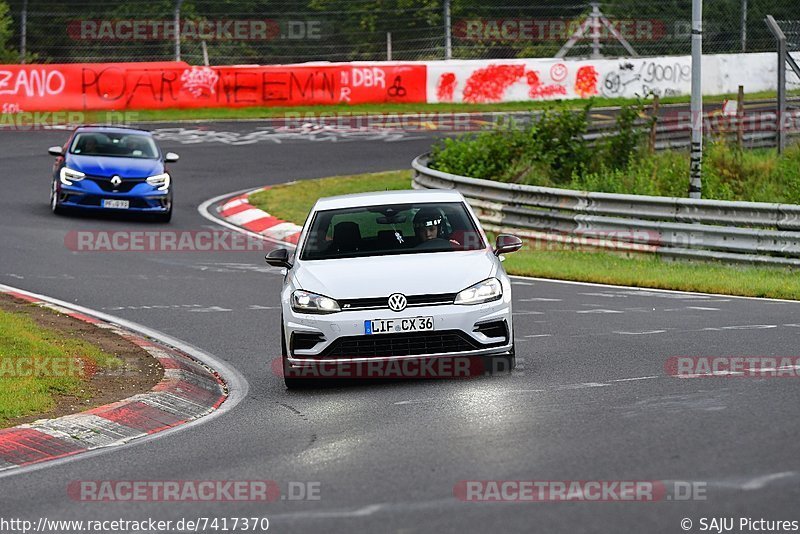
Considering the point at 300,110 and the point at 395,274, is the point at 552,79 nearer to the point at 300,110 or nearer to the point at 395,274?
the point at 300,110

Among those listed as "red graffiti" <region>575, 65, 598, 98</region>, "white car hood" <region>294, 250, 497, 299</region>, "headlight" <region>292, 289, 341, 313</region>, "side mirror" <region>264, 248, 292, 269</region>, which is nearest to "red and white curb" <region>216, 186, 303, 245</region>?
"side mirror" <region>264, 248, 292, 269</region>

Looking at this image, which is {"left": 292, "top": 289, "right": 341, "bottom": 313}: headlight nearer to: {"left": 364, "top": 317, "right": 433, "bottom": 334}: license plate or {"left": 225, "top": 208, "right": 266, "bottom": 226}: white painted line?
{"left": 364, "top": 317, "right": 433, "bottom": 334}: license plate

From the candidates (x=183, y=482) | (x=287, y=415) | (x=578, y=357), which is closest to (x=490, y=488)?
(x=183, y=482)

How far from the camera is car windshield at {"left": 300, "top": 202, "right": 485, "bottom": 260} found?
11.1 metres

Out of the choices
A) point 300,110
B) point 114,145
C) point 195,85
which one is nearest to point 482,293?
point 114,145

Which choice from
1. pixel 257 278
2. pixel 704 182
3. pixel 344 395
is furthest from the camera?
pixel 704 182

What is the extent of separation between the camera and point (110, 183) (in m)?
22.9

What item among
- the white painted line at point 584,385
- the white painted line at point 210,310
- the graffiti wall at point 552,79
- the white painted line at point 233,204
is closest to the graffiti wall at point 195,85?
the graffiti wall at point 552,79

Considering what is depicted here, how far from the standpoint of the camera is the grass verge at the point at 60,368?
989 cm

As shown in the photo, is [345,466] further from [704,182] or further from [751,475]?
[704,182]

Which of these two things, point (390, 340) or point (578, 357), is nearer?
point (390, 340)

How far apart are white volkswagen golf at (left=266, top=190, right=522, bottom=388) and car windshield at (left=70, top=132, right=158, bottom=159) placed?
523 inches

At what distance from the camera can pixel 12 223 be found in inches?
880

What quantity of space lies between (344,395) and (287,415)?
2.50 ft
